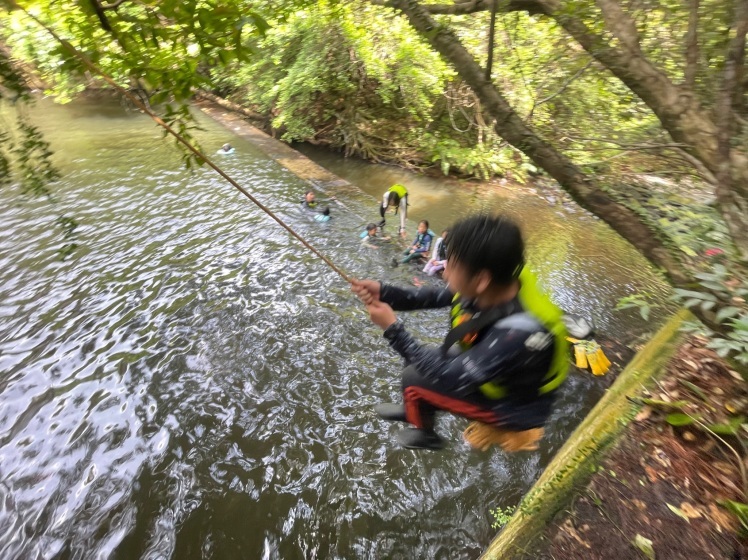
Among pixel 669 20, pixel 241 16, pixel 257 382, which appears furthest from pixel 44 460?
pixel 669 20

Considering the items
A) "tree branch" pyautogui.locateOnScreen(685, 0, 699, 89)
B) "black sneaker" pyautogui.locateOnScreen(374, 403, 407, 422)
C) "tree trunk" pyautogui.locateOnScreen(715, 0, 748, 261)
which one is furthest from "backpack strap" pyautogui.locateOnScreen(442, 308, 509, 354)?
"tree branch" pyautogui.locateOnScreen(685, 0, 699, 89)

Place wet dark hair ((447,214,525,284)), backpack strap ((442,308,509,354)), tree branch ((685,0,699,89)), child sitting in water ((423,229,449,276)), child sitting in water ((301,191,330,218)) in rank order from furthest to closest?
child sitting in water ((301,191,330,218))
child sitting in water ((423,229,449,276))
tree branch ((685,0,699,89))
backpack strap ((442,308,509,354))
wet dark hair ((447,214,525,284))

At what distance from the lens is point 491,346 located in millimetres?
1833

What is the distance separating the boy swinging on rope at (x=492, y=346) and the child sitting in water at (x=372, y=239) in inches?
255

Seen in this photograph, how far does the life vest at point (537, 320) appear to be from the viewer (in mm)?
1862

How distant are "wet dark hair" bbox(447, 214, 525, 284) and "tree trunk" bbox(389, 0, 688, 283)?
54.4 inches

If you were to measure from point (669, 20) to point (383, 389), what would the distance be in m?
4.78

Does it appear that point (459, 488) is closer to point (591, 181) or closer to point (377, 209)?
point (591, 181)

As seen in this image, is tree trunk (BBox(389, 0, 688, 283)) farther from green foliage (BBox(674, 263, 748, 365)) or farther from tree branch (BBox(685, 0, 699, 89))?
tree branch (BBox(685, 0, 699, 89))

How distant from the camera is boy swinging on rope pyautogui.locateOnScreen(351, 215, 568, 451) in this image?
6.04 feet

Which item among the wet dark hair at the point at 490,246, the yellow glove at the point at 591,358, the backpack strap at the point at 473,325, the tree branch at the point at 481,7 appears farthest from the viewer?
the yellow glove at the point at 591,358

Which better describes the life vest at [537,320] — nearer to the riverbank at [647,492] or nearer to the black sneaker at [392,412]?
the black sneaker at [392,412]

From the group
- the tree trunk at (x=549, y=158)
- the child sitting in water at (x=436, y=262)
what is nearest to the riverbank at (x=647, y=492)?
the tree trunk at (x=549, y=158)

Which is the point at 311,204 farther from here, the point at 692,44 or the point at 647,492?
the point at 647,492
